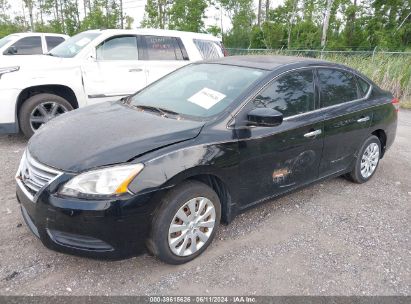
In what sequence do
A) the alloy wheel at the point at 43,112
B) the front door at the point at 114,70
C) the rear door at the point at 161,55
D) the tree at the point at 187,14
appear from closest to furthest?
the alloy wheel at the point at 43,112
the front door at the point at 114,70
the rear door at the point at 161,55
the tree at the point at 187,14

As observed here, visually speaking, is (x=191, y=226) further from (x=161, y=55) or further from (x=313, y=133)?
(x=161, y=55)

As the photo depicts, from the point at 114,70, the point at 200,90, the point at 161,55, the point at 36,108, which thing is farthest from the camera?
the point at 161,55

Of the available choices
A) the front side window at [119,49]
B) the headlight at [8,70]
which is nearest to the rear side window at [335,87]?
the front side window at [119,49]

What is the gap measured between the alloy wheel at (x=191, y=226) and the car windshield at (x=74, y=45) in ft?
14.1

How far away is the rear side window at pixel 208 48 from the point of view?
7.11 m

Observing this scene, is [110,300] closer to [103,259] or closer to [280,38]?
[103,259]

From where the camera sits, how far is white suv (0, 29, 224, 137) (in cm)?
534

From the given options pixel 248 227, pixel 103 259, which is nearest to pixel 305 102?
pixel 248 227

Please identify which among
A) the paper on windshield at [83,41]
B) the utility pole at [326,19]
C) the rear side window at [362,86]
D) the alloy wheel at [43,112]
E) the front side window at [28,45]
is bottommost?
the alloy wheel at [43,112]

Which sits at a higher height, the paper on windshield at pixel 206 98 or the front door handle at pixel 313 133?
the paper on windshield at pixel 206 98

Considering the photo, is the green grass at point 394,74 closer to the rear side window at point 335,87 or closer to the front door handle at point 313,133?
the rear side window at point 335,87

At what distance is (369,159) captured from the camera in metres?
4.62

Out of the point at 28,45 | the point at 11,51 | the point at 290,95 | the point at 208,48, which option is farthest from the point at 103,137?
the point at 28,45

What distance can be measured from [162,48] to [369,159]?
4117 mm
